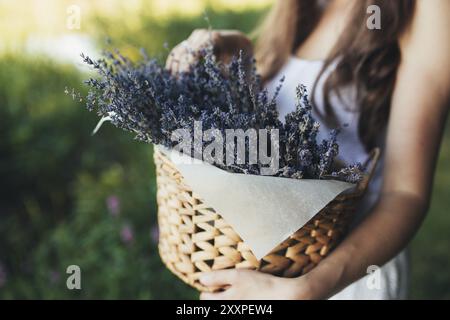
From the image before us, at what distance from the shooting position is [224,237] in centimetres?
90

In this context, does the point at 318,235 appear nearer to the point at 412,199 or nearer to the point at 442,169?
the point at 412,199

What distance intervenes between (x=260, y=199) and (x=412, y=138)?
0.50 metres

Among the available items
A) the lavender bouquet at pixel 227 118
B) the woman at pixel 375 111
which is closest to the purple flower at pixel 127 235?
the woman at pixel 375 111

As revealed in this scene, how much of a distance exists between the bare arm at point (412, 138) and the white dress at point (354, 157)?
0.44 feet

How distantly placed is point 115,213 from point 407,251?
1306mm

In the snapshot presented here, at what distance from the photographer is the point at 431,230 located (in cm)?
298

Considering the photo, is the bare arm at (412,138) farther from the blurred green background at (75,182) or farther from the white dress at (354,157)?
the blurred green background at (75,182)

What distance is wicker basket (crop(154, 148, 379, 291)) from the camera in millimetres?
896

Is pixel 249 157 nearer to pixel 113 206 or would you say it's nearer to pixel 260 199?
pixel 260 199

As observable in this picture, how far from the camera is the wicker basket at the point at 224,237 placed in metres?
0.90

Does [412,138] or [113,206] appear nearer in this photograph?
[412,138]

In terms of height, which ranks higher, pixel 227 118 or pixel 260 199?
pixel 227 118

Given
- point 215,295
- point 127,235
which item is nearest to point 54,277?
point 127,235

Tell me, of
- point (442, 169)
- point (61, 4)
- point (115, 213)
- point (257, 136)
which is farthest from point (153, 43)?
point (257, 136)
